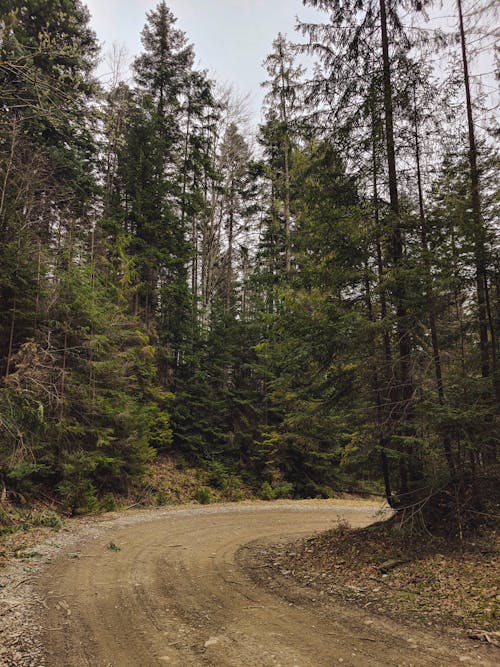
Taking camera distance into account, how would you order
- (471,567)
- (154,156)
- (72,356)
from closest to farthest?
1. (471,567)
2. (72,356)
3. (154,156)

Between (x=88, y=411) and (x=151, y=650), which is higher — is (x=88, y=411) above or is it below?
above

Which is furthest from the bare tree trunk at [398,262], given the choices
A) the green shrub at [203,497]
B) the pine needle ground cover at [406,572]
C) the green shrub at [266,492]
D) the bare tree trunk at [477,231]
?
the green shrub at [266,492]

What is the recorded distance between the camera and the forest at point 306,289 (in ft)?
20.7

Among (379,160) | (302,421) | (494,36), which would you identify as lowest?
(302,421)

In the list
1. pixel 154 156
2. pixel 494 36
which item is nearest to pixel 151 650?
pixel 494 36

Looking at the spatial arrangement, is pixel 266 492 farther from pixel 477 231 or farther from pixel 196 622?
pixel 477 231

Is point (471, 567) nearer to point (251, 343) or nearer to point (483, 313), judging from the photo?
point (483, 313)

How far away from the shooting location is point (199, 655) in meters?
3.63

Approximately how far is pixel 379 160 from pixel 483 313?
3612 millimetres

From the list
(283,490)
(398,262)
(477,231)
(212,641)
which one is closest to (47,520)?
(212,641)

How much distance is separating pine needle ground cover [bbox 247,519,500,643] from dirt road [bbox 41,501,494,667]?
0.42m

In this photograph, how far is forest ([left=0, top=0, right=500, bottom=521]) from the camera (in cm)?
632

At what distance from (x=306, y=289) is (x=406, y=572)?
216 inches

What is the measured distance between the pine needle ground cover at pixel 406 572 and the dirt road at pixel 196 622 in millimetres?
422
